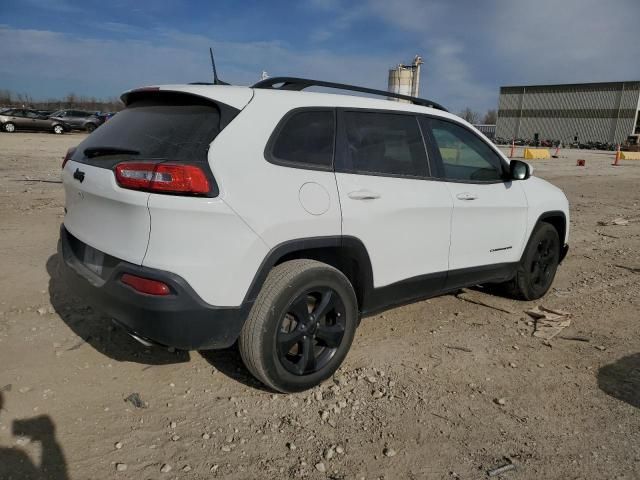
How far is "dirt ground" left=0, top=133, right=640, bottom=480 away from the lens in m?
2.53

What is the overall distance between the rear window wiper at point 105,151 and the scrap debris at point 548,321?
134 inches

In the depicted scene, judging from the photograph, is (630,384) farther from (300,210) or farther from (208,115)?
(208,115)

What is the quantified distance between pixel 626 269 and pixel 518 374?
3.58m

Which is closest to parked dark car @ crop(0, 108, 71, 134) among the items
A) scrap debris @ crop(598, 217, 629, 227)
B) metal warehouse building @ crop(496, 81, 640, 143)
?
scrap debris @ crop(598, 217, 629, 227)

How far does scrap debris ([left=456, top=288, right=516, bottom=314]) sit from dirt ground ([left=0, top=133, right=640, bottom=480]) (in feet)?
0.35

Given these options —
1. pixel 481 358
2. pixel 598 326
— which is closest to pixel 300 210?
pixel 481 358

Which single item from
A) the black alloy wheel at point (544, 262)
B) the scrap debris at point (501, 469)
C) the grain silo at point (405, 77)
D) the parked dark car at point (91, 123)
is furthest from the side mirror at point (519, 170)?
the grain silo at point (405, 77)

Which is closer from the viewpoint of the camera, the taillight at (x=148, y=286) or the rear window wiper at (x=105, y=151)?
the taillight at (x=148, y=286)

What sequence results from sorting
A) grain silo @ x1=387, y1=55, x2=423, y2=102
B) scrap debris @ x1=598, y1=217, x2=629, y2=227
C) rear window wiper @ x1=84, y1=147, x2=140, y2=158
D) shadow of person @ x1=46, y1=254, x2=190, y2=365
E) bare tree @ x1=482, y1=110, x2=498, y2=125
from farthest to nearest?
bare tree @ x1=482, y1=110, x2=498, y2=125 → grain silo @ x1=387, y1=55, x2=423, y2=102 → scrap debris @ x1=598, y1=217, x2=629, y2=227 → shadow of person @ x1=46, y1=254, x2=190, y2=365 → rear window wiper @ x1=84, y1=147, x2=140, y2=158

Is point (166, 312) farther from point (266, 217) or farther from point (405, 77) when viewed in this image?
point (405, 77)

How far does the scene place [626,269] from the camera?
615 centimetres

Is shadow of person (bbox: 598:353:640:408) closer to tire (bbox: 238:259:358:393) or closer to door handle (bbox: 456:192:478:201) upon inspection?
door handle (bbox: 456:192:478:201)

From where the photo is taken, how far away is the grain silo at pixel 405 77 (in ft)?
143

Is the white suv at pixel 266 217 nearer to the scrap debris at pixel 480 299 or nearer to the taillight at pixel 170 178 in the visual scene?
the taillight at pixel 170 178
